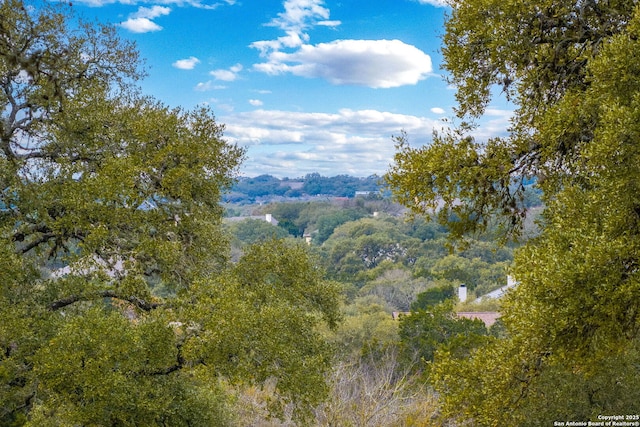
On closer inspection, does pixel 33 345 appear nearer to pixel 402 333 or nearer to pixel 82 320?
pixel 82 320

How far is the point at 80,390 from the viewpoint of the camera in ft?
25.9

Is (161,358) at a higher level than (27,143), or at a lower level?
lower

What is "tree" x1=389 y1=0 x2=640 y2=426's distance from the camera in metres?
5.16

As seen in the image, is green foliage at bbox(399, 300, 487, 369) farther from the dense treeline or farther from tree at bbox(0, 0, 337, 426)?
tree at bbox(0, 0, 337, 426)

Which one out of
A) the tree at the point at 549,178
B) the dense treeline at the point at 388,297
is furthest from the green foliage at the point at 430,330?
the tree at the point at 549,178

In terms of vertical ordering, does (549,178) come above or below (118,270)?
above

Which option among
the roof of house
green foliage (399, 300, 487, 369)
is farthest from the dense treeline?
the roof of house

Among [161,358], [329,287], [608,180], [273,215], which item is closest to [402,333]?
[329,287]

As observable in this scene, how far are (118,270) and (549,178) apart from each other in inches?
266

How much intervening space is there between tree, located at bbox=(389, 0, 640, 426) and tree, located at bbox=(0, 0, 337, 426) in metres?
2.99

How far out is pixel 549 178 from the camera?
7.36 m

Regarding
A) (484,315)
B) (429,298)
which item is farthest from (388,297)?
(484,315)

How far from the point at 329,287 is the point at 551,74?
234 inches

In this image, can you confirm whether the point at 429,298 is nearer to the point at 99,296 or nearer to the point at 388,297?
the point at 388,297
